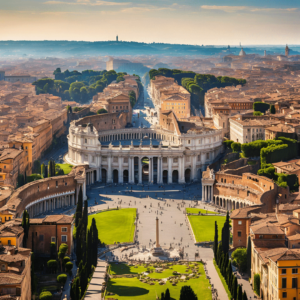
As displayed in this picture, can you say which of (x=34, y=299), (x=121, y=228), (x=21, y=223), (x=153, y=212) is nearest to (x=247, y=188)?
(x=153, y=212)

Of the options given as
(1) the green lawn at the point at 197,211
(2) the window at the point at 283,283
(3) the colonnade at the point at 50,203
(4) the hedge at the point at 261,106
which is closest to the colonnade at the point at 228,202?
(1) the green lawn at the point at 197,211

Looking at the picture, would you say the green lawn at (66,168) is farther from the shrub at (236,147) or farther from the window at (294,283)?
the window at (294,283)

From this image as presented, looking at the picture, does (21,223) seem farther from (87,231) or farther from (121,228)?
(121,228)

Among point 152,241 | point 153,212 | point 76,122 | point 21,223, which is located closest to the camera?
point 21,223

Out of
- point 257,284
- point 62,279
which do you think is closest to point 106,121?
point 62,279

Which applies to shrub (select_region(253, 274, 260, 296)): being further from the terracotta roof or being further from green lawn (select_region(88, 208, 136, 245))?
green lawn (select_region(88, 208, 136, 245))

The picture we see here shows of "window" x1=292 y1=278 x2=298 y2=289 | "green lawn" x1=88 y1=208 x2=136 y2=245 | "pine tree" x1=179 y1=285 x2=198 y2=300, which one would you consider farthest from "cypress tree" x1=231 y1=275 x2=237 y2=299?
"green lawn" x1=88 y1=208 x2=136 y2=245
